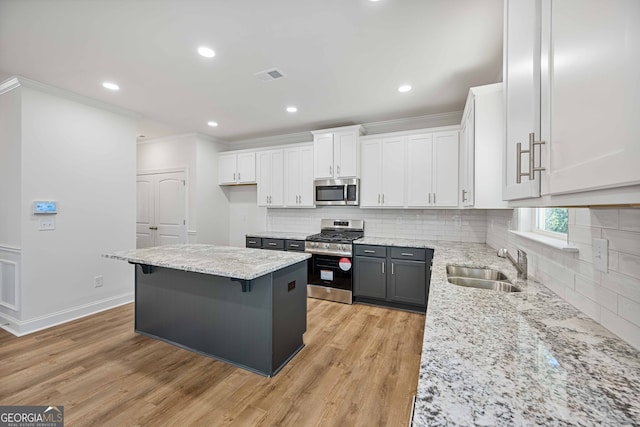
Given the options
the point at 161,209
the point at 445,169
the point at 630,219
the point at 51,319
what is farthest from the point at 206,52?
the point at 161,209

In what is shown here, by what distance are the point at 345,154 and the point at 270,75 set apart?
162 cm

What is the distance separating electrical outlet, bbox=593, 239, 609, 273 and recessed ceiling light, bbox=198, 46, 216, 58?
2814 mm

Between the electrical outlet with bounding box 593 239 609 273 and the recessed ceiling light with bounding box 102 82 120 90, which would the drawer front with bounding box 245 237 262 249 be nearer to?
the recessed ceiling light with bounding box 102 82 120 90

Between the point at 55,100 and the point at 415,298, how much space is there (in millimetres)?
4892

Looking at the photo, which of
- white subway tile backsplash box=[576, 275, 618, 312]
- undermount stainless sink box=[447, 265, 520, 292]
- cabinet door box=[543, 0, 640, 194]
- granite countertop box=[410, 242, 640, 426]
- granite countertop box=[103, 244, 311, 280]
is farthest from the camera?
granite countertop box=[103, 244, 311, 280]

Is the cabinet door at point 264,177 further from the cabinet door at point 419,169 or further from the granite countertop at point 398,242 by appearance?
the cabinet door at point 419,169

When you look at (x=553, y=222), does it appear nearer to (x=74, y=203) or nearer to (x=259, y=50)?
(x=259, y=50)

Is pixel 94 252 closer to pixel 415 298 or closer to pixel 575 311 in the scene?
pixel 415 298

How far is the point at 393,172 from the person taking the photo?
3703mm

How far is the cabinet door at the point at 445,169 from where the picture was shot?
3.35 meters

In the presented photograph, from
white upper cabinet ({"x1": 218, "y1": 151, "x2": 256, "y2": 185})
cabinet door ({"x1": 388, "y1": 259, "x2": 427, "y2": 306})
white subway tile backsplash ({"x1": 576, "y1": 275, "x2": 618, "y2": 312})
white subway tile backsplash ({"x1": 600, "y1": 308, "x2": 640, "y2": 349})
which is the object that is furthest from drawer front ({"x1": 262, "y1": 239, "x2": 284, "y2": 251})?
white subway tile backsplash ({"x1": 600, "y1": 308, "x2": 640, "y2": 349})

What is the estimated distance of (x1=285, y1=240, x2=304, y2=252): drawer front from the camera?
402 centimetres

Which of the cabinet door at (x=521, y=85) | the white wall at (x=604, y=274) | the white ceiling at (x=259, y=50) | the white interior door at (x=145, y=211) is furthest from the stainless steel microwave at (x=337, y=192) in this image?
the white interior door at (x=145, y=211)

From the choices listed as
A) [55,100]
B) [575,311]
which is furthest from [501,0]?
[55,100]
